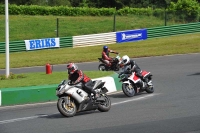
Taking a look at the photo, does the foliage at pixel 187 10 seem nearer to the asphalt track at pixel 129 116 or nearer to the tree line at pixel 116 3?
the tree line at pixel 116 3

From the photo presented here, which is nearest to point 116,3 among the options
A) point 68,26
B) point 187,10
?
point 187,10

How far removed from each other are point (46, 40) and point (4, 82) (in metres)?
18.1

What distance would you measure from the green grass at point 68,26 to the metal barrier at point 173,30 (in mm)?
3100

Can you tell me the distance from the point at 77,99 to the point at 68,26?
101 feet

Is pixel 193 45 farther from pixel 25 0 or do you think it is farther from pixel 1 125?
pixel 25 0

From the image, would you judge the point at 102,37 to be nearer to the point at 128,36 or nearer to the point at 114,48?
the point at 128,36

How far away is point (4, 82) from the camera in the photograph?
56.1 feet

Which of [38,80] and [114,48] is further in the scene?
[114,48]

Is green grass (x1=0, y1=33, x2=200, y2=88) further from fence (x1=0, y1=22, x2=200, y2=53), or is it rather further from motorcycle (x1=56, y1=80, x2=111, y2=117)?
motorcycle (x1=56, y1=80, x2=111, y2=117)

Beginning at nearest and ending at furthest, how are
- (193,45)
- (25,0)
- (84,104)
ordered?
1. (84,104)
2. (193,45)
3. (25,0)

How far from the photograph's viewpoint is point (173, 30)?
1526 inches

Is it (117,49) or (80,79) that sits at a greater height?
(80,79)

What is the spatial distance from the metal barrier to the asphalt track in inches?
770

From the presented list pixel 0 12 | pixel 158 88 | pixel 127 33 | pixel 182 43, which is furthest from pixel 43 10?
pixel 158 88
